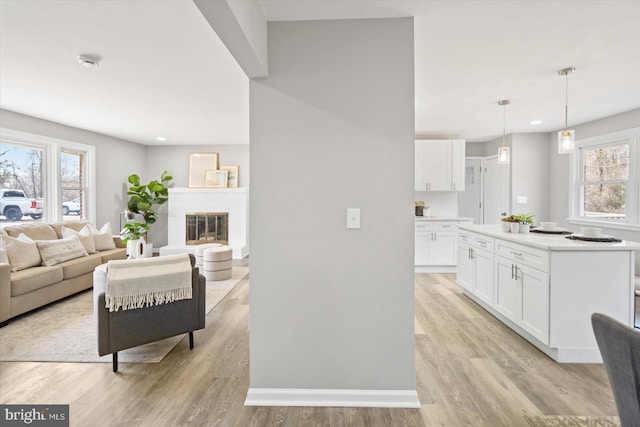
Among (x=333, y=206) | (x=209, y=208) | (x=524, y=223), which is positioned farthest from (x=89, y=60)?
(x=209, y=208)

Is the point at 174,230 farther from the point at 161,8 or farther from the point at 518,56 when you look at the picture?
the point at 518,56

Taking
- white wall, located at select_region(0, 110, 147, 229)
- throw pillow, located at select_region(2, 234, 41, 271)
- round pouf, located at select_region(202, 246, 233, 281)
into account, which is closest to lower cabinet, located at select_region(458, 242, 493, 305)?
round pouf, located at select_region(202, 246, 233, 281)

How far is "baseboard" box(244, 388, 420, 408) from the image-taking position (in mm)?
2037

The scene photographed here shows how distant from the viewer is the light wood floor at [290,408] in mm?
1931

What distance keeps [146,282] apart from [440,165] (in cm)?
506

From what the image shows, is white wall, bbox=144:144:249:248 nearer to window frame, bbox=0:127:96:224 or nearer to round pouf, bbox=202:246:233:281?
window frame, bbox=0:127:96:224

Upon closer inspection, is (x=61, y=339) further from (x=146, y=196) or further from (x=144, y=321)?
(x=146, y=196)

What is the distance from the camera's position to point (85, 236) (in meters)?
4.88

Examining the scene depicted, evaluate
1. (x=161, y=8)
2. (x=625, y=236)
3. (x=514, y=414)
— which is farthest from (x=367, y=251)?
(x=625, y=236)

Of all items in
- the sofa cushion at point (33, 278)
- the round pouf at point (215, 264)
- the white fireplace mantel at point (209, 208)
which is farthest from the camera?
the white fireplace mantel at point (209, 208)

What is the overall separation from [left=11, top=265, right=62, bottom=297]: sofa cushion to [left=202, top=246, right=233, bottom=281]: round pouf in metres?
1.77

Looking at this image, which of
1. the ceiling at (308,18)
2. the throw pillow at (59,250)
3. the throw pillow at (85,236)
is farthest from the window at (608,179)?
the throw pillow at (85,236)

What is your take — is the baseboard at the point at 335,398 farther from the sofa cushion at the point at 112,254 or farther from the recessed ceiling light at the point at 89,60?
the sofa cushion at the point at 112,254

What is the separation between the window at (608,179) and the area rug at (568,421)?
382 cm
